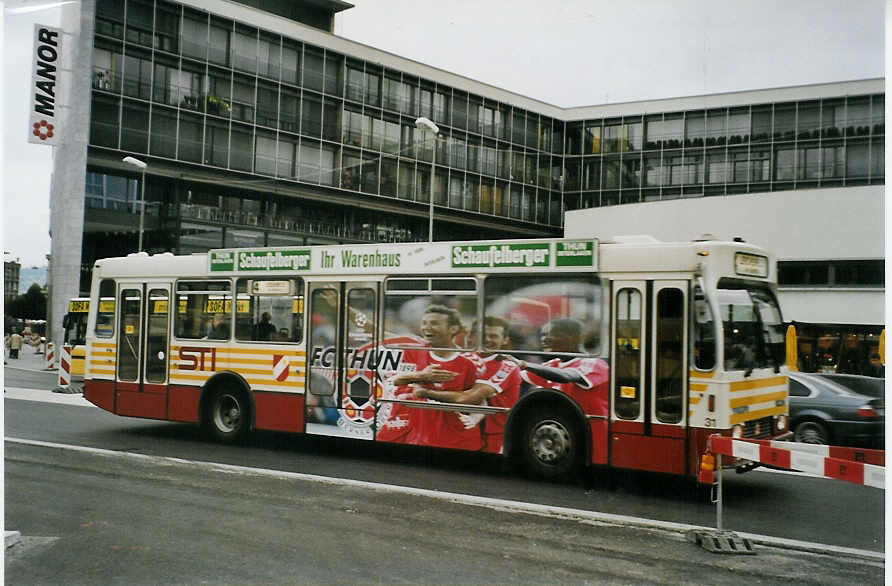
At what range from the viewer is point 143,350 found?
1107 centimetres

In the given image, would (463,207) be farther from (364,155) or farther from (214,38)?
(214,38)

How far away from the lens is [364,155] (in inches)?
510

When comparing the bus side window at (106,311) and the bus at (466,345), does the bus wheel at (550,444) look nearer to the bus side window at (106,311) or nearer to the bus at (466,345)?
the bus at (466,345)

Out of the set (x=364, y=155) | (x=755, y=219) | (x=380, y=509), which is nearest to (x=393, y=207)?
(x=364, y=155)

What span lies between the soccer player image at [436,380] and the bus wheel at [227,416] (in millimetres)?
2322

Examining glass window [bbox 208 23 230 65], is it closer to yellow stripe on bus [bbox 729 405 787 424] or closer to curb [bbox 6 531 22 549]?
curb [bbox 6 531 22 549]

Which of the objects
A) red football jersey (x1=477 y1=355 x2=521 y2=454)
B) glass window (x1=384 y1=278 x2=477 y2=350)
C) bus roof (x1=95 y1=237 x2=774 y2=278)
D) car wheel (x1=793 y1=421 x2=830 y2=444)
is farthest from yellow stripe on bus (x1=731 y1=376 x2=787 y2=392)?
glass window (x1=384 y1=278 x2=477 y2=350)

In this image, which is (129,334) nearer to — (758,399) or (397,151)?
(397,151)

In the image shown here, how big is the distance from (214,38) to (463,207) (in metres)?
4.45

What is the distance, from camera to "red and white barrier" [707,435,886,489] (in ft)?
17.8

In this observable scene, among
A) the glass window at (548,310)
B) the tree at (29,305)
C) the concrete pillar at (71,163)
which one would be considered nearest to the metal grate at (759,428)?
the glass window at (548,310)

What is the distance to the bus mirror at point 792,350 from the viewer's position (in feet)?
27.4

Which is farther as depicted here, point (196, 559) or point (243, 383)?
point (243, 383)

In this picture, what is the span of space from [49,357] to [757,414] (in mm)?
12662
